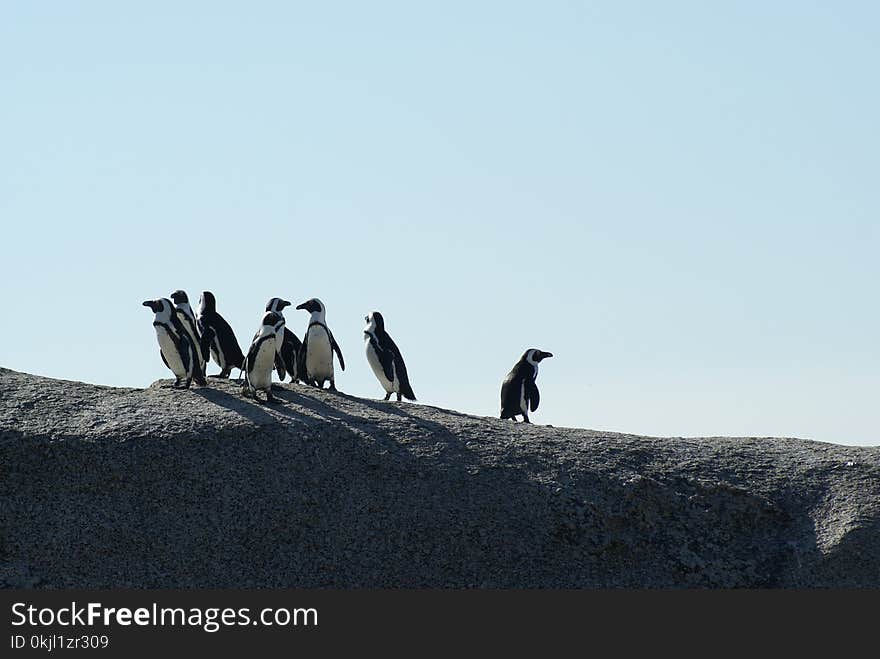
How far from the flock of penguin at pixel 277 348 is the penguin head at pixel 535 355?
0.63 m

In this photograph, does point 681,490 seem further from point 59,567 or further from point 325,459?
point 59,567

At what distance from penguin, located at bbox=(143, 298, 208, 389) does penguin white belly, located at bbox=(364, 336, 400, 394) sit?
329 centimetres

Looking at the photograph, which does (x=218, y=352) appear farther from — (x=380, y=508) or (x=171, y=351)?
(x=380, y=508)

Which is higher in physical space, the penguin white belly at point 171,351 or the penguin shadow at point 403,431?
the penguin white belly at point 171,351

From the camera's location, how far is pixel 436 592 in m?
17.3

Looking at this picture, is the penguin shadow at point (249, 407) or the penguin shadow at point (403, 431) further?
the penguin shadow at point (249, 407)

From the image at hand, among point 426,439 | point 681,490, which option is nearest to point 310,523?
point 426,439

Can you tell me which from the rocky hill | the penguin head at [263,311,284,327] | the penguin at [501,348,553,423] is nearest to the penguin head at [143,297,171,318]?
the penguin head at [263,311,284,327]

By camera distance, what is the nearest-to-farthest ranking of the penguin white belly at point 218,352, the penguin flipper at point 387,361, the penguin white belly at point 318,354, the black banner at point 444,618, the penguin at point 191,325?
the black banner at point 444,618 < the penguin at point 191,325 < the penguin white belly at point 318,354 < the penguin white belly at point 218,352 < the penguin flipper at point 387,361

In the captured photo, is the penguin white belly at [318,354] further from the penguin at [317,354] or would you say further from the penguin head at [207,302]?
the penguin head at [207,302]

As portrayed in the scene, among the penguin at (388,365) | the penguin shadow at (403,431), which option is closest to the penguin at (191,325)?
the penguin shadow at (403,431)

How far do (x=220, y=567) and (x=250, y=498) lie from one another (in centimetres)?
98

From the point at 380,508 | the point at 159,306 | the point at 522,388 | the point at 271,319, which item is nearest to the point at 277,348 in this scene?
the point at 271,319

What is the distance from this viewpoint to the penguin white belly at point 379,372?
2322 centimetres
